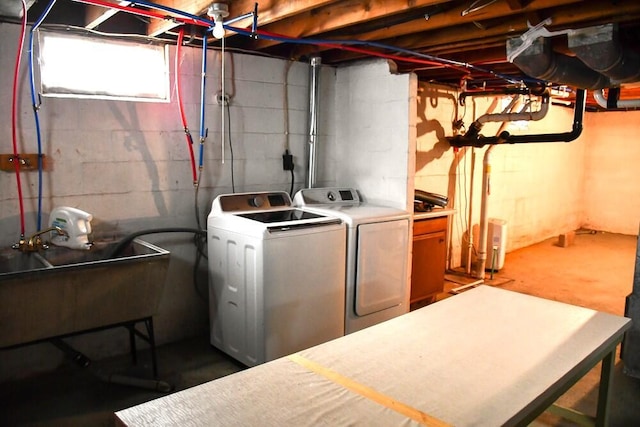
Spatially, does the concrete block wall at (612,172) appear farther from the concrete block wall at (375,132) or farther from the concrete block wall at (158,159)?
the concrete block wall at (158,159)

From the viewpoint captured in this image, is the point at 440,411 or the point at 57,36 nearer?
the point at 440,411

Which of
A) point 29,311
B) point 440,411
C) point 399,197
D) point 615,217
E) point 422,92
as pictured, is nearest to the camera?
point 440,411

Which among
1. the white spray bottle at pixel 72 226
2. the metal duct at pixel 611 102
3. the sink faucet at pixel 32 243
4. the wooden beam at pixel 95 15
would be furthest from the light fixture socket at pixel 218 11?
the metal duct at pixel 611 102

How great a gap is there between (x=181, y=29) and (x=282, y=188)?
1476 mm

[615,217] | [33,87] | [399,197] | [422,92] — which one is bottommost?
[615,217]

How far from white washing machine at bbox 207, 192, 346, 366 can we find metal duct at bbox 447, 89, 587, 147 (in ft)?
7.99

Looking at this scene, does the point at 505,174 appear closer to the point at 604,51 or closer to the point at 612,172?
the point at 612,172

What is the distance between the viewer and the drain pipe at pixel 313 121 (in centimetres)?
394

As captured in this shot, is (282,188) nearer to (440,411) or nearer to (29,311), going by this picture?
(29,311)

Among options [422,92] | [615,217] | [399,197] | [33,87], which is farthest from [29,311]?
[615,217]

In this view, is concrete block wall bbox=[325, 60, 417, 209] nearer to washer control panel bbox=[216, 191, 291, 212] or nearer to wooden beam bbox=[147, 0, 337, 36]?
washer control panel bbox=[216, 191, 291, 212]

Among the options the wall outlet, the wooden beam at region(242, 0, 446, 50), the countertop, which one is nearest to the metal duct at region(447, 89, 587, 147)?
the countertop

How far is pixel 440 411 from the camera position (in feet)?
4.49

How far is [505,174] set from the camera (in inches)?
242
